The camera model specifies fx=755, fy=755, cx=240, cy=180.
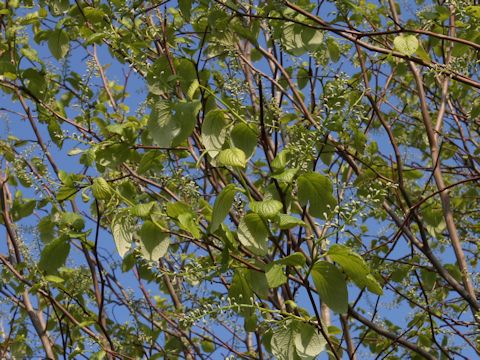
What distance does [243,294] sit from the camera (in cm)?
224

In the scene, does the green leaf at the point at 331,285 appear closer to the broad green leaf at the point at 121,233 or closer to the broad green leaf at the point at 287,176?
the broad green leaf at the point at 287,176

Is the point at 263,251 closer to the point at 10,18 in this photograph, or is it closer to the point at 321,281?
the point at 321,281

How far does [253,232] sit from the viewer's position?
1924 mm

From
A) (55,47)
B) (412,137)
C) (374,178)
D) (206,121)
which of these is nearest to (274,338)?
(206,121)

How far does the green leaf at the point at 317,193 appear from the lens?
1.95 meters

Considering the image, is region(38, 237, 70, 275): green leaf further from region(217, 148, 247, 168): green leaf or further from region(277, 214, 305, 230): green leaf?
region(277, 214, 305, 230): green leaf

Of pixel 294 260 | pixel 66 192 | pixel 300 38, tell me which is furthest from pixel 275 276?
pixel 300 38

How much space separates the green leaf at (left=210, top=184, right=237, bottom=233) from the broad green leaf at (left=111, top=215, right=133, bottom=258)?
1.23ft

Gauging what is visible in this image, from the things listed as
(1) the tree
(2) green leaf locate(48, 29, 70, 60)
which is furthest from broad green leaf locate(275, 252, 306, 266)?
(2) green leaf locate(48, 29, 70, 60)

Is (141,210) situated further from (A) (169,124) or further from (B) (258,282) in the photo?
(B) (258,282)

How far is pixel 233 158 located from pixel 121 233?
0.46m

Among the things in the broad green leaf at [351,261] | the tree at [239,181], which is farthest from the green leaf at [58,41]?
the broad green leaf at [351,261]

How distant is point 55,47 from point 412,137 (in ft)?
8.55

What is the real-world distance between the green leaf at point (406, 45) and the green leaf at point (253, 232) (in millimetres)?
824
